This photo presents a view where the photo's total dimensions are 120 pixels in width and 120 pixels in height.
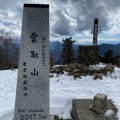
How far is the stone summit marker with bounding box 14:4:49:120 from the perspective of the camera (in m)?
2.83

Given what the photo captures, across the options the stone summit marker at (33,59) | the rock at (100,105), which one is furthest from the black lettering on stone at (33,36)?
the rock at (100,105)

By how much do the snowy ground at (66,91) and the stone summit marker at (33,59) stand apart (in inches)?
47.5

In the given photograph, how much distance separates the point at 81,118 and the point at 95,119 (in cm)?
24

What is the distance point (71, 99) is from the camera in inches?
179

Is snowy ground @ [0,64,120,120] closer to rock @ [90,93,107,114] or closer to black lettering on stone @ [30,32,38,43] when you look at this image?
rock @ [90,93,107,114]

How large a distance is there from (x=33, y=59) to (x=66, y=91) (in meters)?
2.55

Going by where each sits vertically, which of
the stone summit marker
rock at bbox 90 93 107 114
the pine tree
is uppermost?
the pine tree

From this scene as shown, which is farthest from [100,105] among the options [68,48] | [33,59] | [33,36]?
[68,48]

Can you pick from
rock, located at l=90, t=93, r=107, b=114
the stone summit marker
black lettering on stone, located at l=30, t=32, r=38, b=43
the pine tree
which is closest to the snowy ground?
rock, located at l=90, t=93, r=107, b=114

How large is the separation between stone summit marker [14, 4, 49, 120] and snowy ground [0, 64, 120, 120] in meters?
1.21

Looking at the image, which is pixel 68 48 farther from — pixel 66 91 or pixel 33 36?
pixel 33 36

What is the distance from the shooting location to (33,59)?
2.85m

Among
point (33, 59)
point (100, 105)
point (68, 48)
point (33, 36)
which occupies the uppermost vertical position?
point (68, 48)

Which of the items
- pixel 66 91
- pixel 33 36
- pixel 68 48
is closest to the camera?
pixel 33 36
